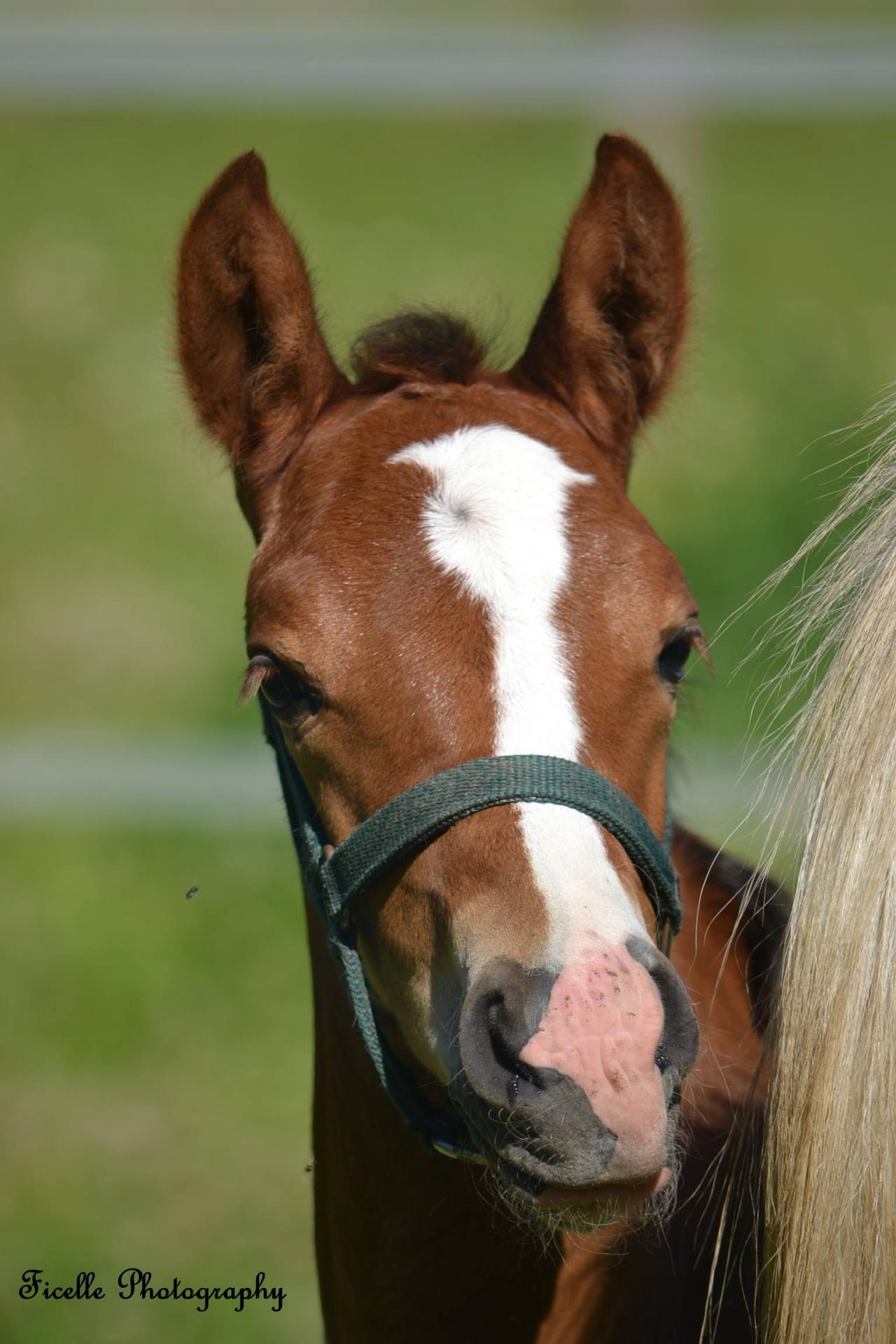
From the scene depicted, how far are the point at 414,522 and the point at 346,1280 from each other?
106cm

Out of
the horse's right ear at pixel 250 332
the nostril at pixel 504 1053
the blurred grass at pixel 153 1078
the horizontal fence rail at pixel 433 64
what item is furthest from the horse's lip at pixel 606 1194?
the horizontal fence rail at pixel 433 64

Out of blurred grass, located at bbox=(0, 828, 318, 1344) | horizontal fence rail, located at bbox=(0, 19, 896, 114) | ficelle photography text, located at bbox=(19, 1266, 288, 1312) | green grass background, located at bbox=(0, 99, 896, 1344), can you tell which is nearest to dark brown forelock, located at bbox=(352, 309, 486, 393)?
green grass background, located at bbox=(0, 99, 896, 1344)

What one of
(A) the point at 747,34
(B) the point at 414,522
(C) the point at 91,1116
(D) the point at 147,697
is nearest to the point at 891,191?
(A) the point at 747,34

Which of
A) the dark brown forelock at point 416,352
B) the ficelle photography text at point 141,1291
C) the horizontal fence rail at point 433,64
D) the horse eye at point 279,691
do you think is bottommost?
the ficelle photography text at point 141,1291

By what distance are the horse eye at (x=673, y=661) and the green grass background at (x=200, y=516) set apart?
0.09 meters

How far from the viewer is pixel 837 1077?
1247 mm

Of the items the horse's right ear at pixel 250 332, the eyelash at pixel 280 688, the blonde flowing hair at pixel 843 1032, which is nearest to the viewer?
the blonde flowing hair at pixel 843 1032

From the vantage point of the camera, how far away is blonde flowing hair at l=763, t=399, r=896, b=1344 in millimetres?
1225

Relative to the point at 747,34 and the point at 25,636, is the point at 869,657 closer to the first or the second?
the point at 25,636

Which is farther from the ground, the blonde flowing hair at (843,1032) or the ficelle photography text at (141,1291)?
the blonde flowing hair at (843,1032)

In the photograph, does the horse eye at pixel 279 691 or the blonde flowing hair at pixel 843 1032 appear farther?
the horse eye at pixel 279 691

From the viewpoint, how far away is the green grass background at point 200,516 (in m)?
3.74

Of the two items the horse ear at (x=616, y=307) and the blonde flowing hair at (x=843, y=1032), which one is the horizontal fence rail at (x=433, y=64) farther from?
the blonde flowing hair at (x=843, y=1032)

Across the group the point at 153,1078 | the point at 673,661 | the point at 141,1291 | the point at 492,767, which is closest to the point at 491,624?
the point at 492,767
